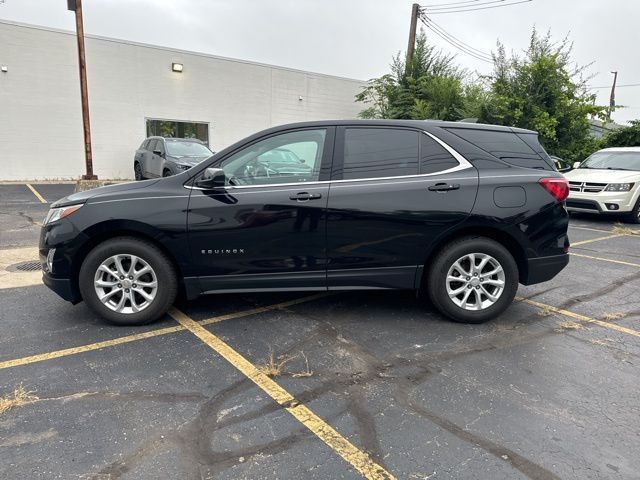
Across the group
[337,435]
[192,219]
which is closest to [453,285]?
[337,435]

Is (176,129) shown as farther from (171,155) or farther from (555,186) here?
(555,186)

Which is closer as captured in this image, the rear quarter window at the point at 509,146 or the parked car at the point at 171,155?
the rear quarter window at the point at 509,146

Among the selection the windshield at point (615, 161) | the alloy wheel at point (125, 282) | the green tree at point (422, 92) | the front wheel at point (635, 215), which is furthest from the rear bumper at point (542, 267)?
the green tree at point (422, 92)

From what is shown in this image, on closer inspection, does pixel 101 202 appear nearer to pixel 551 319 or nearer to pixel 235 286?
pixel 235 286

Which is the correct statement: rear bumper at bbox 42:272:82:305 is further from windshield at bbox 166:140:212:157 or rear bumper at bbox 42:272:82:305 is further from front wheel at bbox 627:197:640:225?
front wheel at bbox 627:197:640:225

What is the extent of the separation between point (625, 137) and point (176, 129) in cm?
1661

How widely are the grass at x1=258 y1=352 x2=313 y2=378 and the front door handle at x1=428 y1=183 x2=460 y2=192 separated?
178 centimetres

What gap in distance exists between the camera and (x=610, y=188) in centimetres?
1002

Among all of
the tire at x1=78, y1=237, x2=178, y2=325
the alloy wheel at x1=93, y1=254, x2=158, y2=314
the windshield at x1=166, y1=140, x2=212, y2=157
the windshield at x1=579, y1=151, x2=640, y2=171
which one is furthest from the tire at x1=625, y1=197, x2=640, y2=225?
the windshield at x1=166, y1=140, x2=212, y2=157

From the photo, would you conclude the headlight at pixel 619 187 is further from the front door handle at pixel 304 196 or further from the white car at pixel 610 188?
the front door handle at pixel 304 196

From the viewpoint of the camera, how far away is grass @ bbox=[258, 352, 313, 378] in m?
3.17

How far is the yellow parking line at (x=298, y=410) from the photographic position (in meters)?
2.29

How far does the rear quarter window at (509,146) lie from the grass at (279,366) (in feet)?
8.09

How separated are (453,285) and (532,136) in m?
1.72
